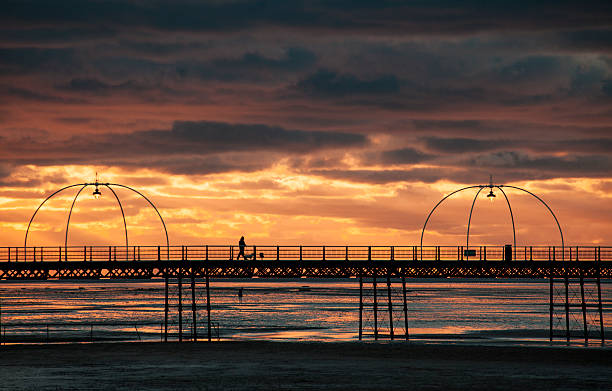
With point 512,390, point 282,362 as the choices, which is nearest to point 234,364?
point 282,362

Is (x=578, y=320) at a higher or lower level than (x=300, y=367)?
lower

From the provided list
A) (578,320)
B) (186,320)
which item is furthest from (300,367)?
(578,320)

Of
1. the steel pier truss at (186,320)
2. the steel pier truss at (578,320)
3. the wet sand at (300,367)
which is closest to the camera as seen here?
the wet sand at (300,367)

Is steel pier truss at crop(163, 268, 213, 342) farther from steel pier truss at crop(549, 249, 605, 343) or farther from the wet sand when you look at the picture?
steel pier truss at crop(549, 249, 605, 343)

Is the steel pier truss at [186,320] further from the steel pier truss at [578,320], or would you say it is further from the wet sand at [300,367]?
A: the steel pier truss at [578,320]

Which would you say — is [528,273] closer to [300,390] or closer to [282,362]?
[282,362]

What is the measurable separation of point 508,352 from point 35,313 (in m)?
73.8

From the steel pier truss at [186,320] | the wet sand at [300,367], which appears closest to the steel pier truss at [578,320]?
the wet sand at [300,367]

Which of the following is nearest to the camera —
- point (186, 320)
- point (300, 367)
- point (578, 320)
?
point (300, 367)

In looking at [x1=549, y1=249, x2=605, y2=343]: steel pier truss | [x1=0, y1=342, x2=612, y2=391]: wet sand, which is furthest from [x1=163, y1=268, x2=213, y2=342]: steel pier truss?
[x1=549, y1=249, x2=605, y2=343]: steel pier truss

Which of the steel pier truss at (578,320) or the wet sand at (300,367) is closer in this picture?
the wet sand at (300,367)

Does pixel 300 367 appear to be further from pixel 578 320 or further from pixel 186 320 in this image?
pixel 578 320

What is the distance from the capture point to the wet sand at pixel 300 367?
1545 inches

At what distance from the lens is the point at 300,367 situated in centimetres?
4578
